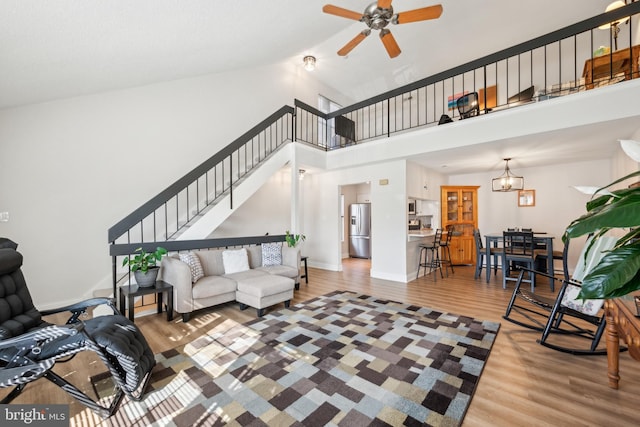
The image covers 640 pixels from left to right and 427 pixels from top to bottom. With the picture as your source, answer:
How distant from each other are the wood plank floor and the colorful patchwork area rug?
0.47 ft

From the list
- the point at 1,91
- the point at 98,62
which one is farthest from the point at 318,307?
the point at 1,91

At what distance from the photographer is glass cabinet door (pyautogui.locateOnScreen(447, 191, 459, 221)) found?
6.82m

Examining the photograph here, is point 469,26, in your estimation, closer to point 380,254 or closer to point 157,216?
point 380,254

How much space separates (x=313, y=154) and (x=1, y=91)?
4398mm

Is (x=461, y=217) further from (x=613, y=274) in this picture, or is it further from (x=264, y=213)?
(x=613, y=274)

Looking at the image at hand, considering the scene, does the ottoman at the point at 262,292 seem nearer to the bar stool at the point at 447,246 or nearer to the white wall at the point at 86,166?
the white wall at the point at 86,166

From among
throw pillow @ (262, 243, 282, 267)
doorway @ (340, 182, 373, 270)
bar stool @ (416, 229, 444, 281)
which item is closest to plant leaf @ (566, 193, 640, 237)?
throw pillow @ (262, 243, 282, 267)

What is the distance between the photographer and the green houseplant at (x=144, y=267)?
3.18 metres

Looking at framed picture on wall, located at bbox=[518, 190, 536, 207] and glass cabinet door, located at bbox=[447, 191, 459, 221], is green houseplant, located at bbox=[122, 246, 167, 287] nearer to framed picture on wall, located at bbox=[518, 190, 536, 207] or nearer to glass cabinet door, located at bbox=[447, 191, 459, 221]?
glass cabinet door, located at bbox=[447, 191, 459, 221]

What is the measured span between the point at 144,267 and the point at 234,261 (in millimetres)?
1267

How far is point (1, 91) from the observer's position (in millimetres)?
2902

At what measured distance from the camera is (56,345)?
5.57ft

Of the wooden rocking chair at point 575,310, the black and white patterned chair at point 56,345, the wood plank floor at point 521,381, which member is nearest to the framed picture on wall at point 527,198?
the wood plank floor at point 521,381

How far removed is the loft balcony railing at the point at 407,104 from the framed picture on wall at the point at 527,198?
6.92 feet
